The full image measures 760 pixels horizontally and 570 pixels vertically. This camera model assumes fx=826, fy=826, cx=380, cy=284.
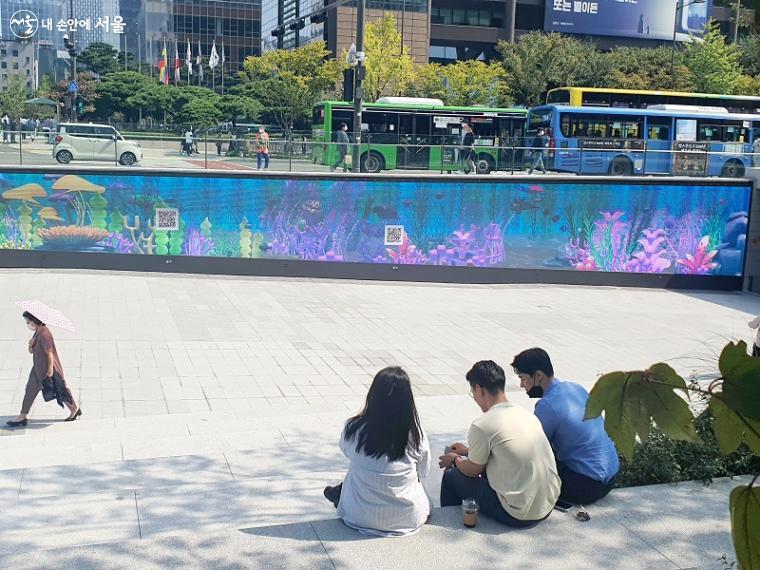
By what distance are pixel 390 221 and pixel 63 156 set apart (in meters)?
7.41

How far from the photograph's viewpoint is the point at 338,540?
4.89m

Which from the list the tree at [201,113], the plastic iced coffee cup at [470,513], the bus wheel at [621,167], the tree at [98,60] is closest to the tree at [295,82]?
the tree at [201,113]

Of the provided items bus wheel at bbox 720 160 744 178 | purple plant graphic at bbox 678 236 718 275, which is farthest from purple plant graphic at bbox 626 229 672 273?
bus wheel at bbox 720 160 744 178

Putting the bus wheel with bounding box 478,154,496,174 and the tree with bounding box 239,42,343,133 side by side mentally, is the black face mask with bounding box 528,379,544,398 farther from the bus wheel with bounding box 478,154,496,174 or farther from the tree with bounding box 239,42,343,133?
the tree with bounding box 239,42,343,133

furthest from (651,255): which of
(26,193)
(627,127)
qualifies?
(26,193)

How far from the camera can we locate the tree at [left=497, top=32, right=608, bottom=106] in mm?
50688

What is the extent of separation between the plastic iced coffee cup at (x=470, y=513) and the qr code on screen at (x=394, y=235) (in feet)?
46.9

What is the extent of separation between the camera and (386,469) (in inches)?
200

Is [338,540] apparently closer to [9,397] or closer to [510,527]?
[510,527]

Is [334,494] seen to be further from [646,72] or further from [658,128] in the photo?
[646,72]

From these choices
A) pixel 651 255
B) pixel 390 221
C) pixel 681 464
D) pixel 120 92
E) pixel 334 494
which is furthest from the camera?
pixel 120 92

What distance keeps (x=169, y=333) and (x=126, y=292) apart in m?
3.53

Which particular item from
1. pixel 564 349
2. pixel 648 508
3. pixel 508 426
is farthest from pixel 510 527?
pixel 564 349

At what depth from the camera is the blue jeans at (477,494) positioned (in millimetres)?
5199
